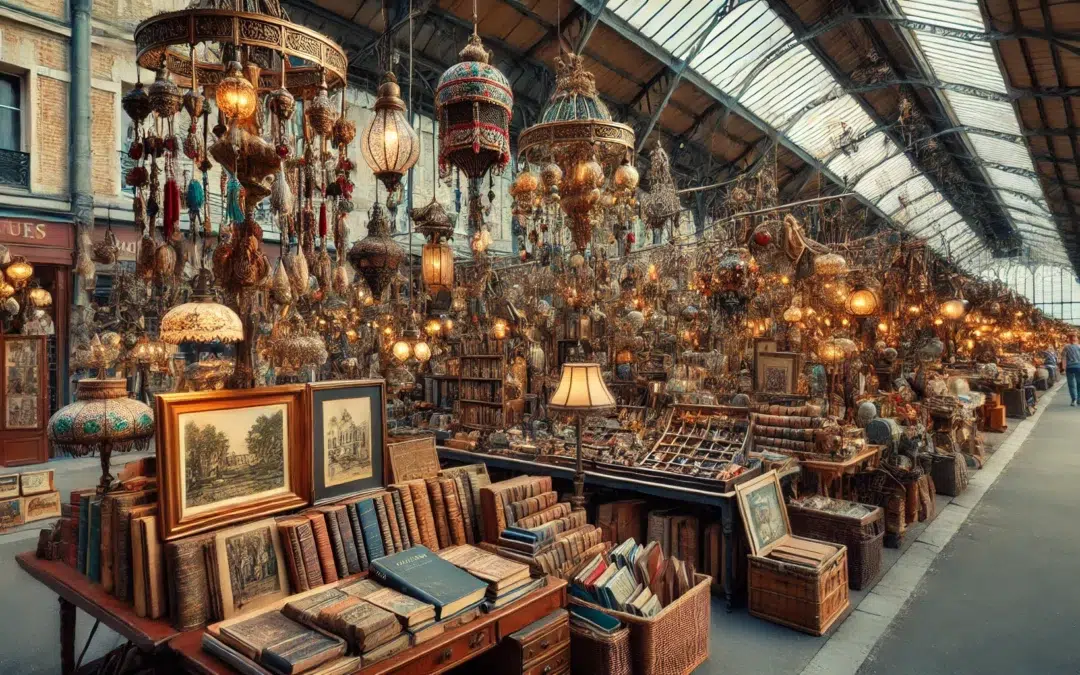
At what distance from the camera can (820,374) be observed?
7641 millimetres

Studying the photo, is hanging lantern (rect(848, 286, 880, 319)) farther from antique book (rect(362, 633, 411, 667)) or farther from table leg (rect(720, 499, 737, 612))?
antique book (rect(362, 633, 411, 667))

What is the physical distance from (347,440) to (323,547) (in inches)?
19.1

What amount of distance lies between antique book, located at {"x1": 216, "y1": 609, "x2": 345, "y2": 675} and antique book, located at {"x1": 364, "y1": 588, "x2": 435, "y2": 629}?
0.75 ft

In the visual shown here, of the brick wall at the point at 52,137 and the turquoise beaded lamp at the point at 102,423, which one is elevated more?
the brick wall at the point at 52,137

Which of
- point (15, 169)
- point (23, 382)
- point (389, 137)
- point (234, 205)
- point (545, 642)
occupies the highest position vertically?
point (15, 169)

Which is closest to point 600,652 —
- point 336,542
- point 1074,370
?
point 336,542

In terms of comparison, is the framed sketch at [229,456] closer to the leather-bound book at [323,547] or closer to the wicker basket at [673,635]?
the leather-bound book at [323,547]

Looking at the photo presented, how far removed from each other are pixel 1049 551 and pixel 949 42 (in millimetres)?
8762

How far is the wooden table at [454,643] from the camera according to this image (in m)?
2.01

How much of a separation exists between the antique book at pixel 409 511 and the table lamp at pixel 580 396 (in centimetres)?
111

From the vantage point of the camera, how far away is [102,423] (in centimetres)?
251

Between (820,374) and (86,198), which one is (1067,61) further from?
(86,198)

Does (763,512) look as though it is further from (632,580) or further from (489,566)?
(489,566)

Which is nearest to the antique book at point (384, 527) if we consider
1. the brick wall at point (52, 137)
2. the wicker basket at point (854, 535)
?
the wicker basket at point (854, 535)
